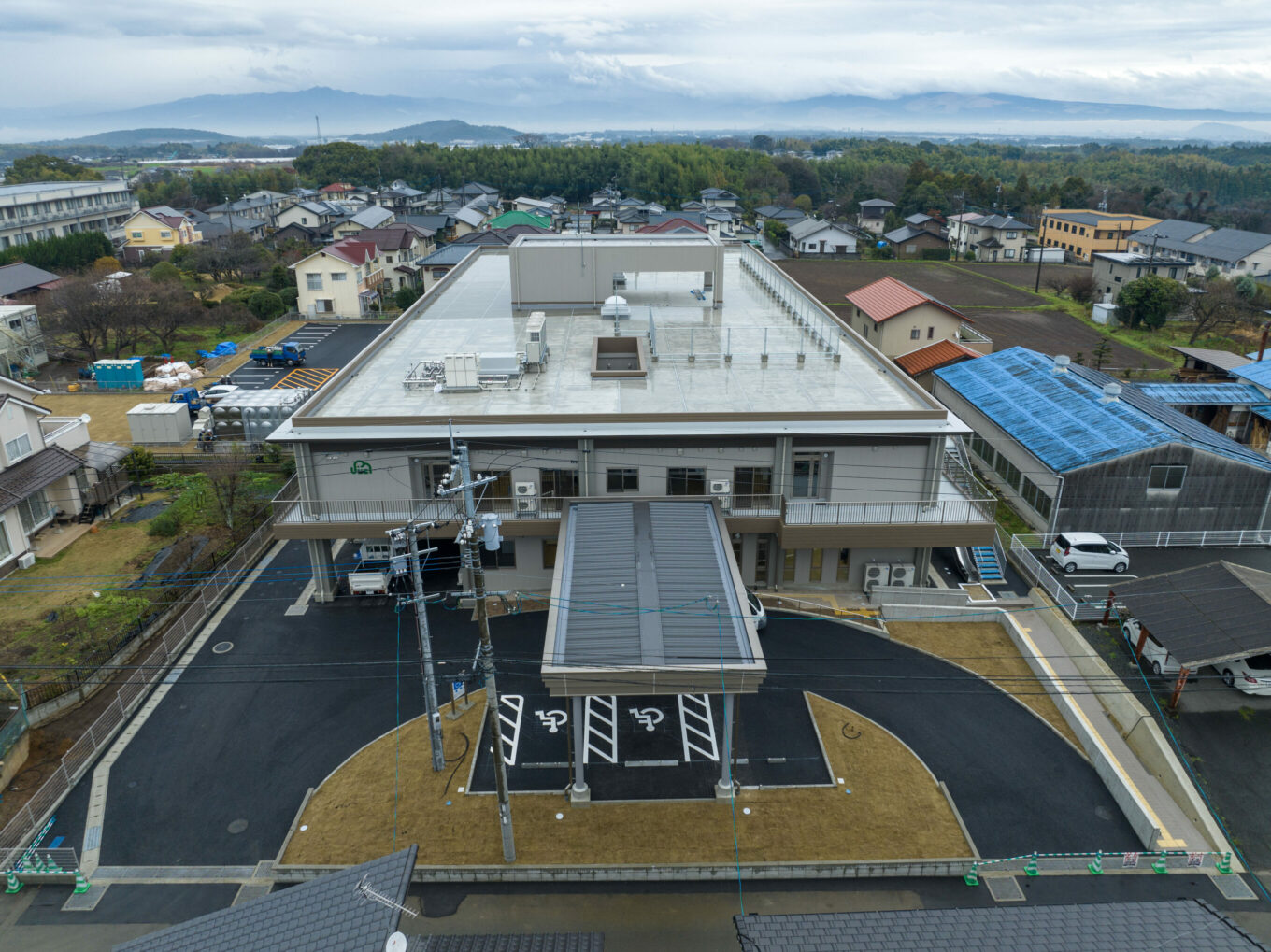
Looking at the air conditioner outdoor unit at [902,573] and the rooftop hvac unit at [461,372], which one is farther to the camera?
the rooftop hvac unit at [461,372]

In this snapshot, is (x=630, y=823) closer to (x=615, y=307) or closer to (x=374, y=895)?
(x=374, y=895)

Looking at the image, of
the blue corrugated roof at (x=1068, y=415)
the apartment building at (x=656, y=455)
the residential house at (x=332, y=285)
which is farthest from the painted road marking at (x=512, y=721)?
the residential house at (x=332, y=285)

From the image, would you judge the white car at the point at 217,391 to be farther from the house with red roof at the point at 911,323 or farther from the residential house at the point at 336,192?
the residential house at the point at 336,192

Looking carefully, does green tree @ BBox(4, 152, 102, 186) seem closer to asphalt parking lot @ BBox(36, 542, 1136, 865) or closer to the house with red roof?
the house with red roof

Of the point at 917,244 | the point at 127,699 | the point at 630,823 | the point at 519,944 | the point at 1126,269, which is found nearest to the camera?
the point at 519,944

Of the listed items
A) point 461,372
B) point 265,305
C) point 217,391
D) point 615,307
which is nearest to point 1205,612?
point 461,372

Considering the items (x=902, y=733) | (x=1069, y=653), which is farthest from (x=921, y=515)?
(x=902, y=733)
